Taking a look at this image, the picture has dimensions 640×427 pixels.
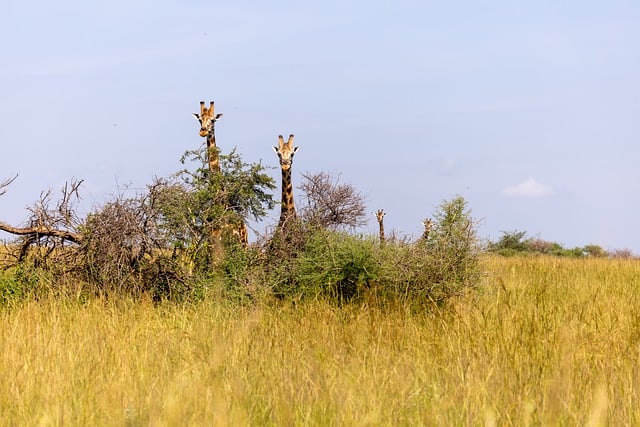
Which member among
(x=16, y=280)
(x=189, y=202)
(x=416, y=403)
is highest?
(x=189, y=202)

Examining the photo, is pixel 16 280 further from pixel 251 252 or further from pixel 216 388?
pixel 216 388

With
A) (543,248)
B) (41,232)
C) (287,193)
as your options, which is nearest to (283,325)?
(41,232)

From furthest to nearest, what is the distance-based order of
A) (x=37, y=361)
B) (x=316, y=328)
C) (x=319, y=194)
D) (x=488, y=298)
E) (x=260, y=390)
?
(x=319, y=194) → (x=488, y=298) → (x=316, y=328) → (x=37, y=361) → (x=260, y=390)

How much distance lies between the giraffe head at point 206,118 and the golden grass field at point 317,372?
5.16 meters

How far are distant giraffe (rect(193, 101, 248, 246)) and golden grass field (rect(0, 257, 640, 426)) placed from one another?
2.20 metres

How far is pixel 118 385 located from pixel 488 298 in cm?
593

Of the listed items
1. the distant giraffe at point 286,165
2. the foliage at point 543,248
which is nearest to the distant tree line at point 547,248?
the foliage at point 543,248

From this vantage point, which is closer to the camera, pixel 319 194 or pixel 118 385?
pixel 118 385

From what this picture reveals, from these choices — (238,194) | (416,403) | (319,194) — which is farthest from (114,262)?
(416,403)

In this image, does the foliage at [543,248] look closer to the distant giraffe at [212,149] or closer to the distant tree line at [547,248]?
the distant tree line at [547,248]

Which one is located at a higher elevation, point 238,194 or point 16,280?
point 238,194

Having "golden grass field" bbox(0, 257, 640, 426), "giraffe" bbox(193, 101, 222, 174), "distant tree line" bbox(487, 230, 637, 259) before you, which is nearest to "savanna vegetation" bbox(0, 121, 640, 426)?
"golden grass field" bbox(0, 257, 640, 426)

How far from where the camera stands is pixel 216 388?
483 cm

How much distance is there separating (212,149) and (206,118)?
192 cm
